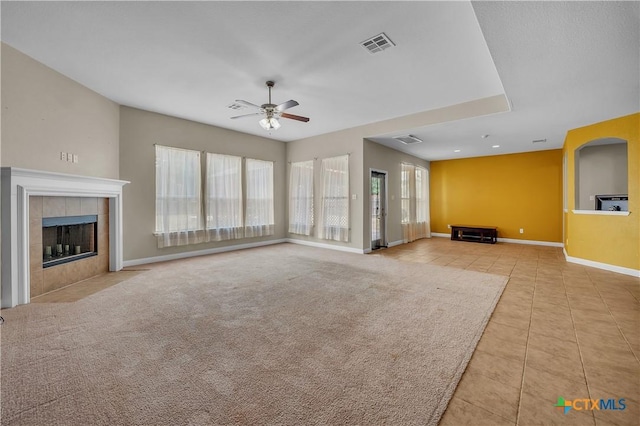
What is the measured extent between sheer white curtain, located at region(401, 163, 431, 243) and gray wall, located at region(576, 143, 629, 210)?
152 inches

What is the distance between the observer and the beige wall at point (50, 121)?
3085 millimetres

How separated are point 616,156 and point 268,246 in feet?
29.4

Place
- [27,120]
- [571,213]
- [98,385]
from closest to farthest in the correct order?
1. [98,385]
2. [27,120]
3. [571,213]

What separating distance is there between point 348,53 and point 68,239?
15.9ft

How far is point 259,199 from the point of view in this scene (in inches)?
274

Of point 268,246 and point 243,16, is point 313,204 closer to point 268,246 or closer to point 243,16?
point 268,246

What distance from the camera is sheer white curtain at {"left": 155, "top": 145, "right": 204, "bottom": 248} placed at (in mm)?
5277

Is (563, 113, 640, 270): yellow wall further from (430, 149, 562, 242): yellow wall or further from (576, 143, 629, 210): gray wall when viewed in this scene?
(430, 149, 562, 242): yellow wall

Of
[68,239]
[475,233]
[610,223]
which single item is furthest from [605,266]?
[68,239]

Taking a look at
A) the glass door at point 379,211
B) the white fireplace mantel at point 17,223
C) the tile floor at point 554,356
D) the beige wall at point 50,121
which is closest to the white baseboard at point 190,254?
the beige wall at point 50,121

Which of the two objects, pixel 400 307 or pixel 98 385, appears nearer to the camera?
pixel 98 385

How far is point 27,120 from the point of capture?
10.7ft

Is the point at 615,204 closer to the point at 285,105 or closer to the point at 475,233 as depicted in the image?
the point at 475,233

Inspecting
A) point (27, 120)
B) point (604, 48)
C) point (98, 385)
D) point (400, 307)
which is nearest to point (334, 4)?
point (604, 48)
